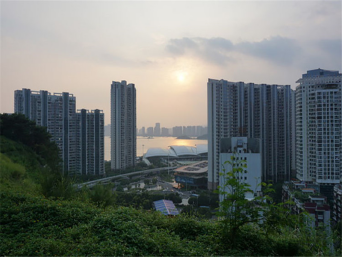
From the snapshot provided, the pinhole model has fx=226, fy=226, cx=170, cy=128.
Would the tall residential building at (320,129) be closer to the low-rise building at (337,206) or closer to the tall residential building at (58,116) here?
the low-rise building at (337,206)

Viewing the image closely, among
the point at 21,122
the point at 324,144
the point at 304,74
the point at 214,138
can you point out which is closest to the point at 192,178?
the point at 214,138

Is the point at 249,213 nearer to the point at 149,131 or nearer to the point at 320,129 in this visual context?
the point at 320,129

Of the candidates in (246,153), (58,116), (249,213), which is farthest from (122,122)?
(249,213)

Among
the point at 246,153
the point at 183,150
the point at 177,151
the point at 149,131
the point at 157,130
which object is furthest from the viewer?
the point at 157,130

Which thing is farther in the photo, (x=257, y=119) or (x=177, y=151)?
(x=177, y=151)

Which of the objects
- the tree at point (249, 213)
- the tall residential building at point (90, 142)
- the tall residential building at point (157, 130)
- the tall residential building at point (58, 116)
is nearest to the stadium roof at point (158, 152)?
the tall residential building at point (157, 130)

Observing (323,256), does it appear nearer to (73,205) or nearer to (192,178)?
(73,205)

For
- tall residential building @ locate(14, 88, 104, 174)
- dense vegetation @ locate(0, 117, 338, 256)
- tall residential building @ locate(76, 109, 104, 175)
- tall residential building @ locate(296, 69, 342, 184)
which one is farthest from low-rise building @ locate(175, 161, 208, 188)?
dense vegetation @ locate(0, 117, 338, 256)
